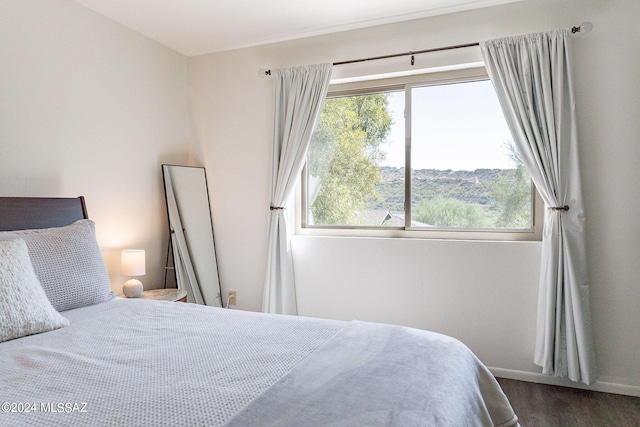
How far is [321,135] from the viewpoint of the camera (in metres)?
3.38

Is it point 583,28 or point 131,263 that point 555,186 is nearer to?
point 583,28

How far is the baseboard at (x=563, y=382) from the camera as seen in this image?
2.47 m

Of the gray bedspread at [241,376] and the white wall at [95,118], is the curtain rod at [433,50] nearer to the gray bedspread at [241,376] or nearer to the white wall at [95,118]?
the white wall at [95,118]

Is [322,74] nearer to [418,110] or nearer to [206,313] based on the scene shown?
[418,110]

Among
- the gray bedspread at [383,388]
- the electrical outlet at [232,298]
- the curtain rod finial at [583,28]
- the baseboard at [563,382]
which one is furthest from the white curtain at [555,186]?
the electrical outlet at [232,298]

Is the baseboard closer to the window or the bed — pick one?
the window

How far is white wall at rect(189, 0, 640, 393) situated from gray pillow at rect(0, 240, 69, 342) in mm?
1817

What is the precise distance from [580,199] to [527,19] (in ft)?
4.07

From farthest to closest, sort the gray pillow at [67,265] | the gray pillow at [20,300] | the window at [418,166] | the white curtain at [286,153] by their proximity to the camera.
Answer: the white curtain at [286,153], the window at [418,166], the gray pillow at [67,265], the gray pillow at [20,300]

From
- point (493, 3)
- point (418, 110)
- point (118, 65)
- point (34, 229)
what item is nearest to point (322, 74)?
point (418, 110)

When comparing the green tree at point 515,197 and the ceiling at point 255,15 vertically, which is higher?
the ceiling at point 255,15

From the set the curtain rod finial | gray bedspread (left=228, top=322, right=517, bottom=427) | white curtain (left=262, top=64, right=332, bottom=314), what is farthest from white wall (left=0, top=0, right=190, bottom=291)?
the curtain rod finial

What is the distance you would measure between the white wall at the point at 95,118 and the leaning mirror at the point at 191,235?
17 cm

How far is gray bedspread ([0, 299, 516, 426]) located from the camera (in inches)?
39.9
